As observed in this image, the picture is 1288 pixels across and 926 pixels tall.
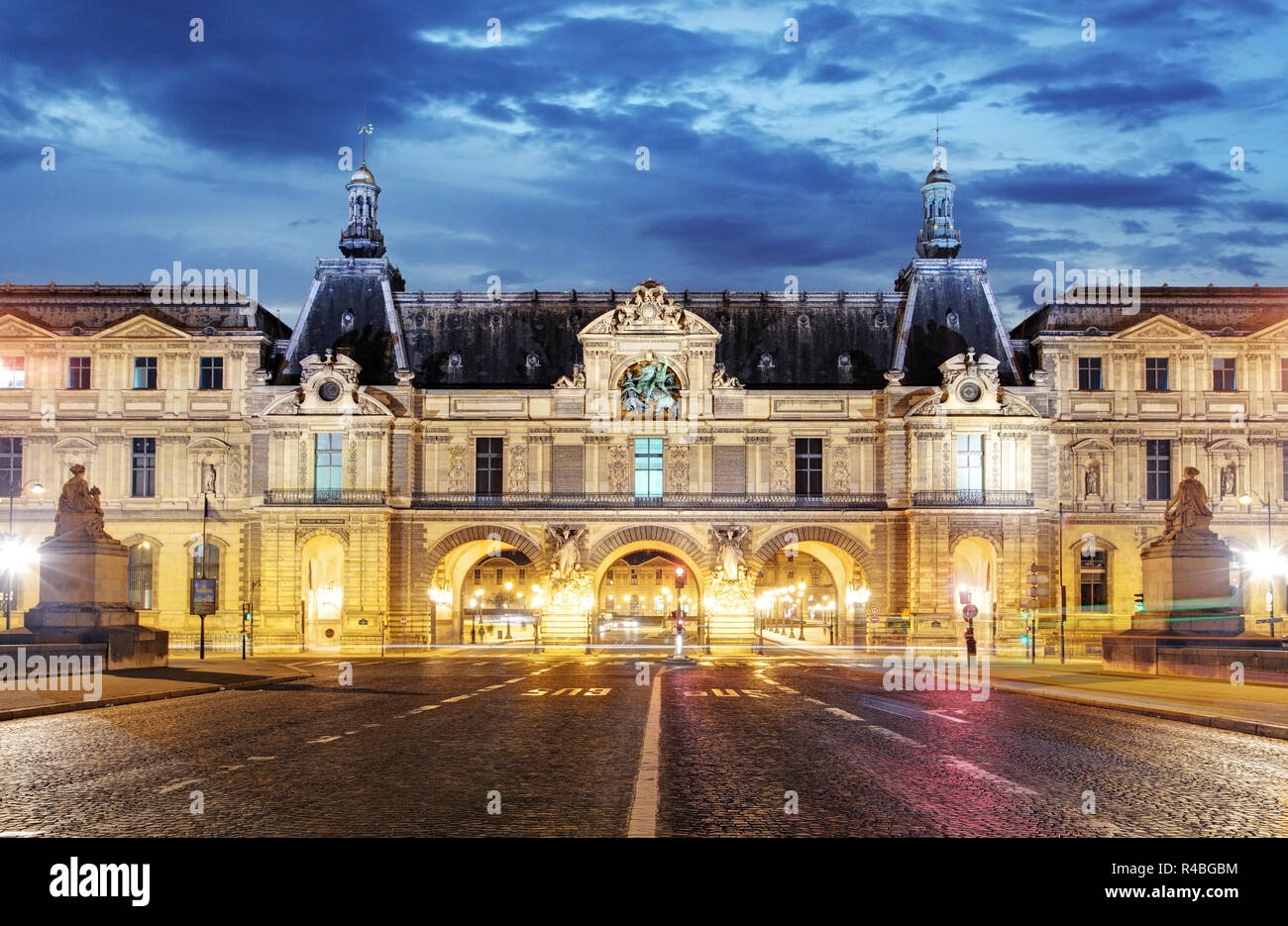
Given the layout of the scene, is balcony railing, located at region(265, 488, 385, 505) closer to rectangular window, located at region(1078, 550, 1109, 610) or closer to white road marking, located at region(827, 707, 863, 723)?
rectangular window, located at region(1078, 550, 1109, 610)

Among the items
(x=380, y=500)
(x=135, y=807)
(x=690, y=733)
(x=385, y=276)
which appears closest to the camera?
(x=135, y=807)

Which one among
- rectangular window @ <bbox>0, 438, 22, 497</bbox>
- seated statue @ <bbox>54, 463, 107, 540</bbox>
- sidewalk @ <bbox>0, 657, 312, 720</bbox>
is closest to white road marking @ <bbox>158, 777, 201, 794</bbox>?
sidewalk @ <bbox>0, 657, 312, 720</bbox>

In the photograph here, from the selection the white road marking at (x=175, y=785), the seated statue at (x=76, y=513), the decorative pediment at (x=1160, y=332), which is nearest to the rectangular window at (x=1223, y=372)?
the decorative pediment at (x=1160, y=332)

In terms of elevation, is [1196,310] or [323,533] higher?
[1196,310]

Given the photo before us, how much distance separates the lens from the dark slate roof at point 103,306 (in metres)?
64.5

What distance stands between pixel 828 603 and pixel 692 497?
51.5m

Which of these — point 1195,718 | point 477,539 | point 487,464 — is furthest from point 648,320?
point 1195,718

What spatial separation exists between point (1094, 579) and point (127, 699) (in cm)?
5026

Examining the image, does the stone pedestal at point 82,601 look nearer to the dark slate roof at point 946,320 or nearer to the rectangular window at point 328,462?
the rectangular window at point 328,462

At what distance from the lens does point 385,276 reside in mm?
67312

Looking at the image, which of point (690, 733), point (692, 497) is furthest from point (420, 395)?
point (690, 733)

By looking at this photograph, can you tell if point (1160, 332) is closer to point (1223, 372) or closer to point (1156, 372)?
point (1156, 372)

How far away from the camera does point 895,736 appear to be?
706 inches
